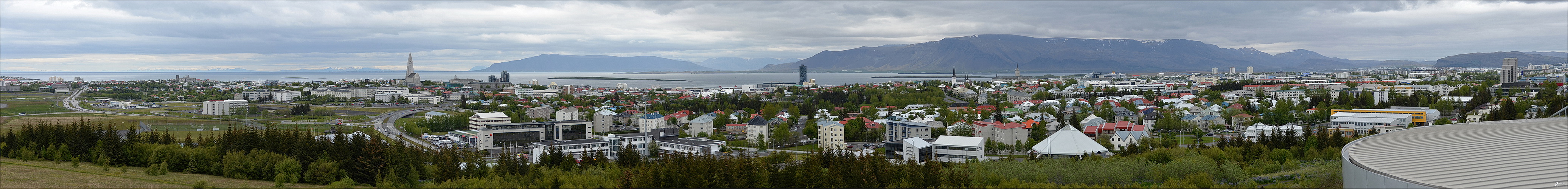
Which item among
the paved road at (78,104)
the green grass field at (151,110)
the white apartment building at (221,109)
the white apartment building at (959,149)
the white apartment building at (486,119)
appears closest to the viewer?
the white apartment building at (959,149)

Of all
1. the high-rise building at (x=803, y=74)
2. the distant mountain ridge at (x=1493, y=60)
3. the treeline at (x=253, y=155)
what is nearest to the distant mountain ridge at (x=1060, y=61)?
the distant mountain ridge at (x=1493, y=60)

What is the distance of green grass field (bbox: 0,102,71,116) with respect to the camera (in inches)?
1076

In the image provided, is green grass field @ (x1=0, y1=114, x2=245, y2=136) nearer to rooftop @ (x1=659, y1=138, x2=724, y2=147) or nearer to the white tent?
rooftop @ (x1=659, y1=138, x2=724, y2=147)

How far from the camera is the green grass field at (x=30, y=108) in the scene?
27.3 metres

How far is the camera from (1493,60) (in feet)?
358

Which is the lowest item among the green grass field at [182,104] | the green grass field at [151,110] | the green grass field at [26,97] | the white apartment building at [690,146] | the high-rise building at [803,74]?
the white apartment building at [690,146]

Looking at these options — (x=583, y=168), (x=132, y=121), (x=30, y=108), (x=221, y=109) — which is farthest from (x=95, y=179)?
(x=30, y=108)

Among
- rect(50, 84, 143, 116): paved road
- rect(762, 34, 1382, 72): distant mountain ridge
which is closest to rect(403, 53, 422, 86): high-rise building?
rect(50, 84, 143, 116): paved road

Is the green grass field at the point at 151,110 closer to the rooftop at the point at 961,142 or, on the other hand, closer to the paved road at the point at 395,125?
the paved road at the point at 395,125

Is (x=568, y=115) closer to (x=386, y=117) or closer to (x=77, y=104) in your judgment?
(x=386, y=117)

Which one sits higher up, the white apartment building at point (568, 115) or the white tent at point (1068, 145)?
the white apartment building at point (568, 115)

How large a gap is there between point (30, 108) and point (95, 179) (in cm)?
2648

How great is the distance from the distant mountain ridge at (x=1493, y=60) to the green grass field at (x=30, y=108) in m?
123

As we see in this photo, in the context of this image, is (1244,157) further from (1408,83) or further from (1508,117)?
(1408,83)
